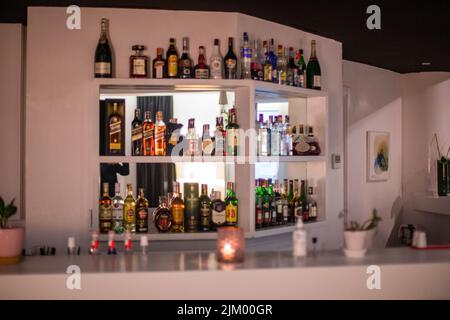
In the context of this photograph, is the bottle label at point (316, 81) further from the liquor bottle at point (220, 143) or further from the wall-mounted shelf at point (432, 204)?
the wall-mounted shelf at point (432, 204)

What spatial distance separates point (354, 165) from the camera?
5.30 meters

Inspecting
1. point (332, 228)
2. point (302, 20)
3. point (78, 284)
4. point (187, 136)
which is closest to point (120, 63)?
point (187, 136)

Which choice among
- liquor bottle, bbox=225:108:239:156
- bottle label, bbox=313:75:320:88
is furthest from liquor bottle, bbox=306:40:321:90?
liquor bottle, bbox=225:108:239:156

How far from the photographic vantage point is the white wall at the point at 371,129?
17.2 ft

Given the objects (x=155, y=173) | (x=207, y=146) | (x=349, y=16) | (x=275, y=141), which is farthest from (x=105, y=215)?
(x=349, y=16)

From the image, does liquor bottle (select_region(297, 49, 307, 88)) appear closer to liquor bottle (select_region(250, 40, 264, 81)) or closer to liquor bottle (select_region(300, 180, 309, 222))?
liquor bottle (select_region(250, 40, 264, 81))

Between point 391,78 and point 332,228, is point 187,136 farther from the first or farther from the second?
point 391,78

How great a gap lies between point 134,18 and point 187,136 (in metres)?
0.73

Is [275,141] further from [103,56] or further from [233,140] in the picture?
[103,56]

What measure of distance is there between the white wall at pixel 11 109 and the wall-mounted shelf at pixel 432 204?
4.04 meters

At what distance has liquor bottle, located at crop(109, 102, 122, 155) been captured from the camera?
304 cm

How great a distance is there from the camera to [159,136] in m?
3.12

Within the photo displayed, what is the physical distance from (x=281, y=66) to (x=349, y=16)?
1.65 ft

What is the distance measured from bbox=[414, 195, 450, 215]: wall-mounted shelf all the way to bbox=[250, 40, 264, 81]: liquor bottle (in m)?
3.09
